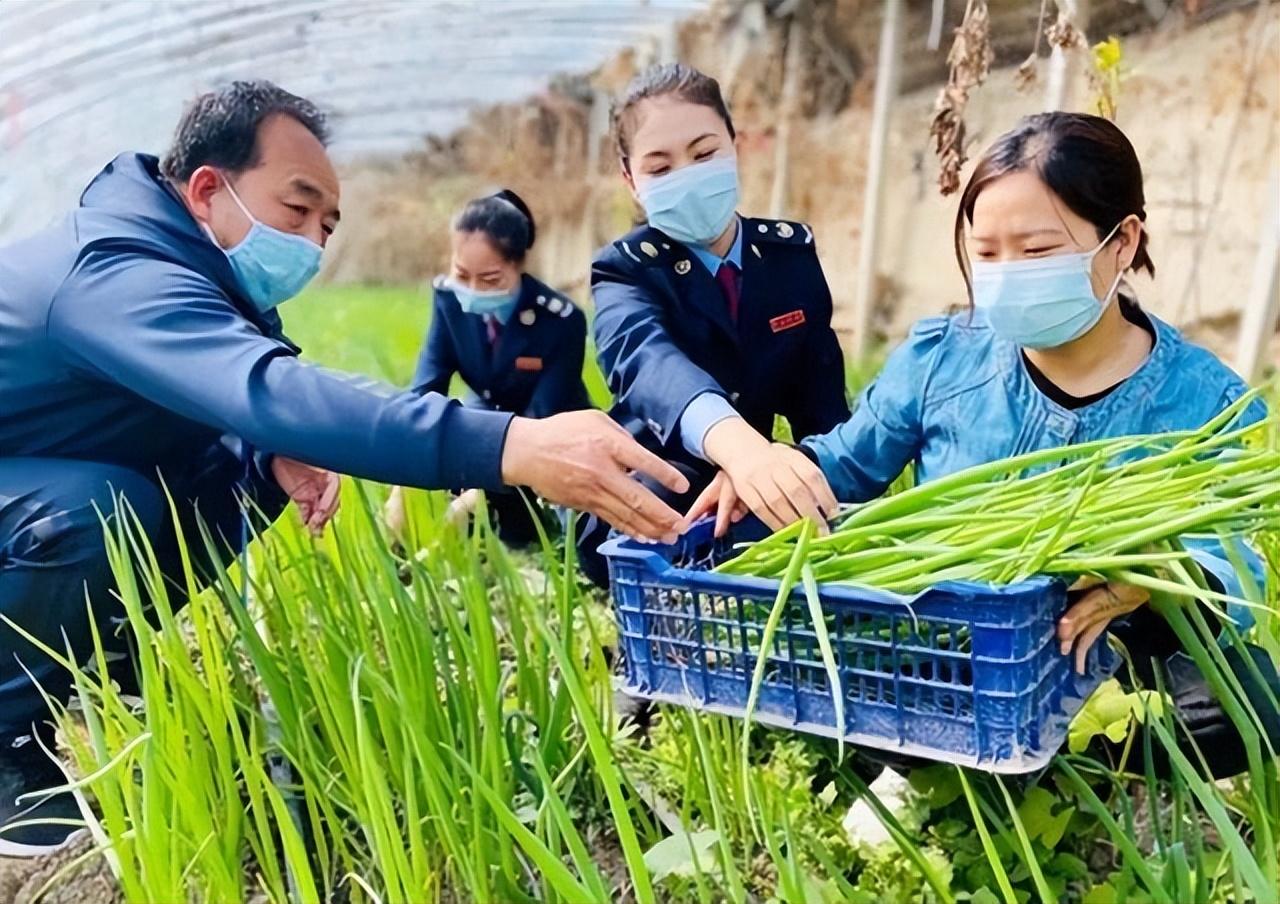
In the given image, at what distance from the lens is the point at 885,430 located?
145cm

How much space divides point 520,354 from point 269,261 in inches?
18.7

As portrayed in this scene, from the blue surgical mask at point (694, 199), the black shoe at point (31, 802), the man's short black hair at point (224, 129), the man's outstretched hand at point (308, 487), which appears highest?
the man's short black hair at point (224, 129)

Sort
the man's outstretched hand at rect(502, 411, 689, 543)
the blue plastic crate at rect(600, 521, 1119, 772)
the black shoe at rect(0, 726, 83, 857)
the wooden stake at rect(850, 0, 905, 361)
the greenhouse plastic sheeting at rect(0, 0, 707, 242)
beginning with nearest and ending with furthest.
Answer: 1. the blue plastic crate at rect(600, 521, 1119, 772)
2. the man's outstretched hand at rect(502, 411, 689, 543)
3. the black shoe at rect(0, 726, 83, 857)
4. the greenhouse plastic sheeting at rect(0, 0, 707, 242)
5. the wooden stake at rect(850, 0, 905, 361)

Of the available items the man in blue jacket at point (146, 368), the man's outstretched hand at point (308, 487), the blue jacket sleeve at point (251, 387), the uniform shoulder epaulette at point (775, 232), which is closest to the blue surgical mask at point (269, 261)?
the man in blue jacket at point (146, 368)

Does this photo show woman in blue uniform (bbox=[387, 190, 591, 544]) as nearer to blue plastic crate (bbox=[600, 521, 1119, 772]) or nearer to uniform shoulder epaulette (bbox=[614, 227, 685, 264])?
uniform shoulder epaulette (bbox=[614, 227, 685, 264])

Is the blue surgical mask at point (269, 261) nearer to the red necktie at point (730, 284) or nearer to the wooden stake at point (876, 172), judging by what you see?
the red necktie at point (730, 284)

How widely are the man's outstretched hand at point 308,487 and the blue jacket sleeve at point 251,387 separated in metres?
0.30

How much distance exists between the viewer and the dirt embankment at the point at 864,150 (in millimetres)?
2078

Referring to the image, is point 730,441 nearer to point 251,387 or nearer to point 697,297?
point 697,297

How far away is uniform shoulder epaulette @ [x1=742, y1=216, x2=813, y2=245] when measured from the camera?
1645 mm

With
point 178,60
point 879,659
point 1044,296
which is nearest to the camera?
point 879,659

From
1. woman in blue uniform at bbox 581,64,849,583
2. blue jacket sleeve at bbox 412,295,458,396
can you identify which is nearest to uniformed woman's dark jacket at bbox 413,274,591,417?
blue jacket sleeve at bbox 412,295,458,396

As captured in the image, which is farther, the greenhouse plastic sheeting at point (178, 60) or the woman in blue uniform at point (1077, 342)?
the greenhouse plastic sheeting at point (178, 60)

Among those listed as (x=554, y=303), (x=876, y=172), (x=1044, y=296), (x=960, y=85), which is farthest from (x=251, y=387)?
(x=876, y=172)
